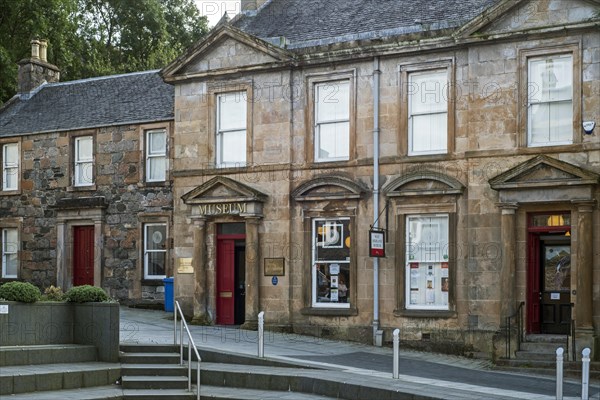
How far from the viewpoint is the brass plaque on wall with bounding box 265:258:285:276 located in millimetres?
24000

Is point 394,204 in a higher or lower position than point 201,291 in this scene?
higher

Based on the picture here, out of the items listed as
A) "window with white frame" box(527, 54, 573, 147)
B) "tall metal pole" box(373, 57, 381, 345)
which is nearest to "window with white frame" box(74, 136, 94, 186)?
"tall metal pole" box(373, 57, 381, 345)

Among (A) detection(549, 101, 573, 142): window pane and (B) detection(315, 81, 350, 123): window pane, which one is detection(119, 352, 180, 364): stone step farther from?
(A) detection(549, 101, 573, 142): window pane

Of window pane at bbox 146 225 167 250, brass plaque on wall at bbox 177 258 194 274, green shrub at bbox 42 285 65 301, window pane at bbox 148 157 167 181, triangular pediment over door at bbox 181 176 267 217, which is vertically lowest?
green shrub at bbox 42 285 65 301

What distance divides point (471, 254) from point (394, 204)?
90.7 inches

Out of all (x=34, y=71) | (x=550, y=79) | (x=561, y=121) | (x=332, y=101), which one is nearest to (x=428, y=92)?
(x=332, y=101)

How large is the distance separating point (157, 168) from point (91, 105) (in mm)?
4141

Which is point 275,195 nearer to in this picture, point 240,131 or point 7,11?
point 240,131

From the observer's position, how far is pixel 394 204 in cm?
2273

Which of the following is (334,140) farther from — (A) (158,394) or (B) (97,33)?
(B) (97,33)

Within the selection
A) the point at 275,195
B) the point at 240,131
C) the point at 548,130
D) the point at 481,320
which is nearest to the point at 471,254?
the point at 481,320

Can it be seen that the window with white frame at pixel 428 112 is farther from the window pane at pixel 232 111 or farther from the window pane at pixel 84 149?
the window pane at pixel 84 149

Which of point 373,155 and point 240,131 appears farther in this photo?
point 240,131

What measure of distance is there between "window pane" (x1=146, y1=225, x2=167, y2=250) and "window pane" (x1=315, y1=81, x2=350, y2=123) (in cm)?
756
